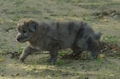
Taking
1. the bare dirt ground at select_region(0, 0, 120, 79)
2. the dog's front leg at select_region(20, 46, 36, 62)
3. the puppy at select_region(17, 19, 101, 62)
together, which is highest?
the puppy at select_region(17, 19, 101, 62)

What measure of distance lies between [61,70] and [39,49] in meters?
1.06

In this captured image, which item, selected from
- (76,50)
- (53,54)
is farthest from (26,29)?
(76,50)

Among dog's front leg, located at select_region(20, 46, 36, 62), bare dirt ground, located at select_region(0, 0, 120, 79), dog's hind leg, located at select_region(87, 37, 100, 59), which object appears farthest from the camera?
dog's hind leg, located at select_region(87, 37, 100, 59)

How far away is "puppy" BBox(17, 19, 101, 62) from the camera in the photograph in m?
8.71

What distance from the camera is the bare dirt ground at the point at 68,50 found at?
7871 mm

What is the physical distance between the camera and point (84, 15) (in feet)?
46.2

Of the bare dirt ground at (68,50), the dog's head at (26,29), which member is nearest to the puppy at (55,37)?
the dog's head at (26,29)

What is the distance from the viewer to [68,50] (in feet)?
32.8

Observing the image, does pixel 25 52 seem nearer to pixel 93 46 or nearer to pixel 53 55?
pixel 53 55

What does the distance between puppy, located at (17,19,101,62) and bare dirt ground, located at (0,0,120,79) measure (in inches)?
11.7

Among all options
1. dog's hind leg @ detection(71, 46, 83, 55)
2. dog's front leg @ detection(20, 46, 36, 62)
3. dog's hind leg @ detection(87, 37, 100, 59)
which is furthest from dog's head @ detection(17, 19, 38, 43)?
dog's hind leg @ detection(87, 37, 100, 59)

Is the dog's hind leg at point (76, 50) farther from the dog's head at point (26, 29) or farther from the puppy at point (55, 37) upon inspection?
the dog's head at point (26, 29)

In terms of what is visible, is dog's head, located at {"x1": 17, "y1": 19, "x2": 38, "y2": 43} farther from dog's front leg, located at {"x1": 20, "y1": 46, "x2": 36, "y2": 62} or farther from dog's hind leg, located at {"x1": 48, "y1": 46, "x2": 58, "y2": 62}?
dog's hind leg, located at {"x1": 48, "y1": 46, "x2": 58, "y2": 62}

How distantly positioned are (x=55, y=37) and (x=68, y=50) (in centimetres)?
120
